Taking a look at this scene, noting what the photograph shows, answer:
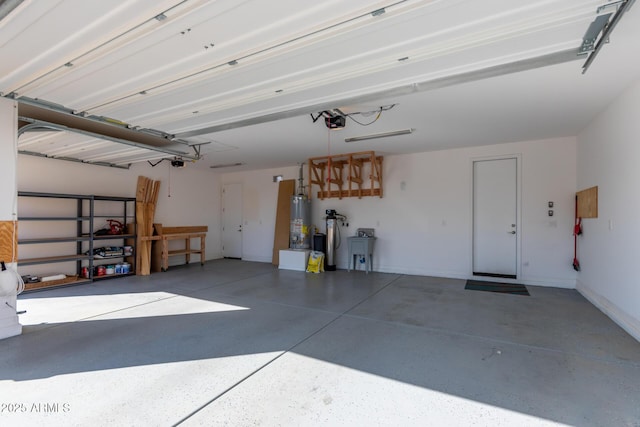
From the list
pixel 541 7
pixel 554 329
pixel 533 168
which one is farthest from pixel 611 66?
pixel 533 168

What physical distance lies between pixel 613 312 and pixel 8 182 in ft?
22.4

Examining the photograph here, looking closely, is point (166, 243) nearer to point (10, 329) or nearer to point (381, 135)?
point (10, 329)

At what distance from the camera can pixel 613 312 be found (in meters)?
3.66

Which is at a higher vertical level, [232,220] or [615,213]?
[615,213]

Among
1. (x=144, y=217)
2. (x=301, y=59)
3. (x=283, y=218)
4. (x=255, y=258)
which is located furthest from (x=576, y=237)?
(x=144, y=217)

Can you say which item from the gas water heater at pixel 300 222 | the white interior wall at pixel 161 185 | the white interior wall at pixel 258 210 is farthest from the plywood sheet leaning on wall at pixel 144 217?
the gas water heater at pixel 300 222

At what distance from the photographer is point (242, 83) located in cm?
266

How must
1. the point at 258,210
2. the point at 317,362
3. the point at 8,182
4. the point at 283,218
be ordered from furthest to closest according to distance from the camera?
the point at 258,210 → the point at 283,218 → the point at 8,182 → the point at 317,362

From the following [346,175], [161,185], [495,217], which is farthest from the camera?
[161,185]

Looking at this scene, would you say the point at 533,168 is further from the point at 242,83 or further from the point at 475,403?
the point at 242,83

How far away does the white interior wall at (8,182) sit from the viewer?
3.10 metres

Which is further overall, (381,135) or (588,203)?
(381,135)

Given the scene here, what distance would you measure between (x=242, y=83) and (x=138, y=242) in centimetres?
532

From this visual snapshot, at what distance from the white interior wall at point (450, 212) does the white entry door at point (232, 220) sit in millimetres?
1788
